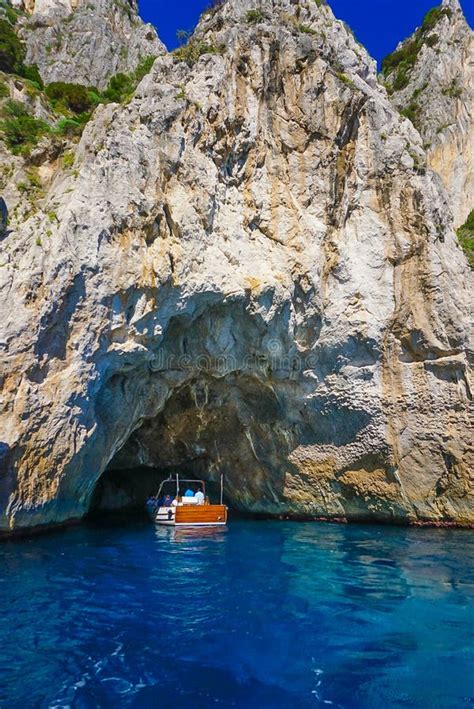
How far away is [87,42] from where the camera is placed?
1570 inches

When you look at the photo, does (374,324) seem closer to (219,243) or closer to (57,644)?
(219,243)

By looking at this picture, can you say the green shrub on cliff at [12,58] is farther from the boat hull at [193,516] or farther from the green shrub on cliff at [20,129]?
the boat hull at [193,516]

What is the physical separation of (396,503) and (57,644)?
1601 cm

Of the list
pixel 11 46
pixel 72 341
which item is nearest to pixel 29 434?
pixel 72 341

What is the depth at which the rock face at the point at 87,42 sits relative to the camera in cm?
3766

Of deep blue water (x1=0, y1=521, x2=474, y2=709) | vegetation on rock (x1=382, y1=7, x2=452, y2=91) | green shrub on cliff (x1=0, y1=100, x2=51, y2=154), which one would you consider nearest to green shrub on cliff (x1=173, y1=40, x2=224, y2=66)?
green shrub on cliff (x1=0, y1=100, x2=51, y2=154)

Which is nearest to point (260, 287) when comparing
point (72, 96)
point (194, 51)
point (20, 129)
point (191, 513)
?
point (191, 513)

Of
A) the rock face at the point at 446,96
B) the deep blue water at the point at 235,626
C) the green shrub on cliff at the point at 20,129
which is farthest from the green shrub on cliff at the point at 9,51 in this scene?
the deep blue water at the point at 235,626

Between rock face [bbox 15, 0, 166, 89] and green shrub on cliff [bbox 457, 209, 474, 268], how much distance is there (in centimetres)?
2734

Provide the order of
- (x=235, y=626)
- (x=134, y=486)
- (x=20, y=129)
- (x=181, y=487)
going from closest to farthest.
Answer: (x=235, y=626)
(x=20, y=129)
(x=181, y=487)
(x=134, y=486)

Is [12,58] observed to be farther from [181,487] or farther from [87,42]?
[181,487]

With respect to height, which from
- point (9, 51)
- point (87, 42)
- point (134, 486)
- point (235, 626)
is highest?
point (87, 42)

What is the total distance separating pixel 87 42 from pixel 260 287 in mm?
32294

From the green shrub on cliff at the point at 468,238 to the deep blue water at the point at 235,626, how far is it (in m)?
12.8
